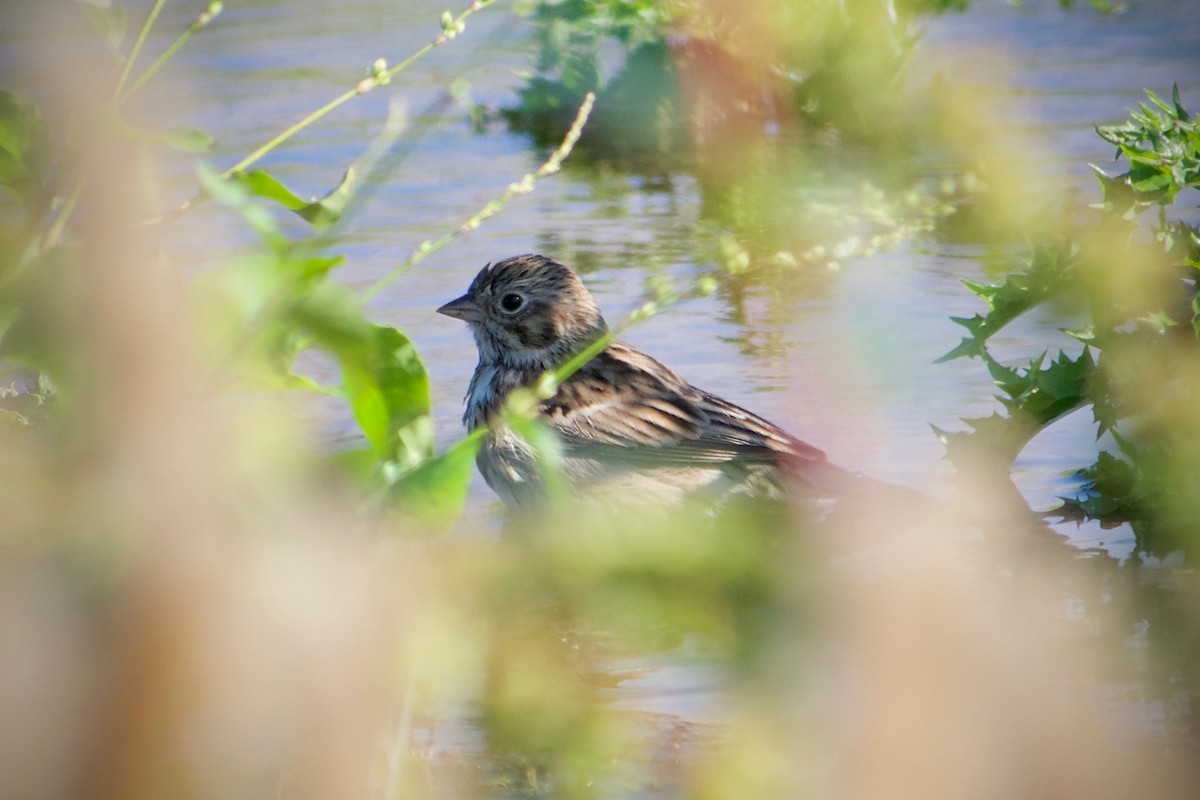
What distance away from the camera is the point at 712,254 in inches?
242

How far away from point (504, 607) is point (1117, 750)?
66 centimetres

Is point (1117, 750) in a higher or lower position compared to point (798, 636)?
higher

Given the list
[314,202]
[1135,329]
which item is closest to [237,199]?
[314,202]

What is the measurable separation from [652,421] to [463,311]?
3.33 feet

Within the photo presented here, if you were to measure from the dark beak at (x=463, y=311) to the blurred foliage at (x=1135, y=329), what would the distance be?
2.09 m

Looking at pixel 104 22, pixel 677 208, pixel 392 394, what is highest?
pixel 104 22

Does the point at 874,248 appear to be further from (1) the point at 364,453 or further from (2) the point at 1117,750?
(2) the point at 1117,750

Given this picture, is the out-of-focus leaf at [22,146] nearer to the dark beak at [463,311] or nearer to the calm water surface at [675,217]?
the calm water surface at [675,217]

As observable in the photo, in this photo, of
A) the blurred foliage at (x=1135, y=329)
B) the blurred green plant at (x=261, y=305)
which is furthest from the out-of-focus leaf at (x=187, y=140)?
the blurred foliage at (x=1135, y=329)

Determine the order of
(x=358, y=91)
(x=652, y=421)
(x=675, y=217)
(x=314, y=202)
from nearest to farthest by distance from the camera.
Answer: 1. (x=314, y=202)
2. (x=358, y=91)
3. (x=652, y=421)
4. (x=675, y=217)

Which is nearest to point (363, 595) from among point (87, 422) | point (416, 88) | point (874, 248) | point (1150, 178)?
point (87, 422)

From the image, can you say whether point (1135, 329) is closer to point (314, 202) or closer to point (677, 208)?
point (314, 202)

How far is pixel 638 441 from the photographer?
483cm

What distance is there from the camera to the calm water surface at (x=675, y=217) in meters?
4.27
